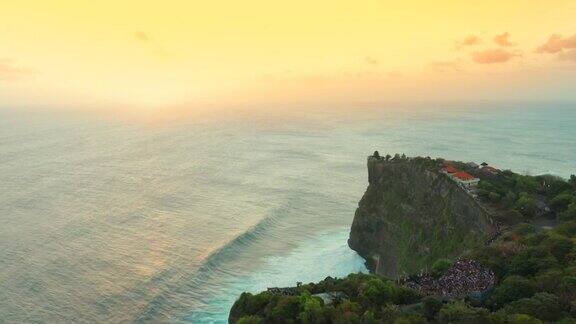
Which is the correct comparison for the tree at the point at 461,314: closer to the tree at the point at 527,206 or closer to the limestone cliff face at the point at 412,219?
the limestone cliff face at the point at 412,219

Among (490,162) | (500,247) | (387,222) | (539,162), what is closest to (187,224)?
(387,222)

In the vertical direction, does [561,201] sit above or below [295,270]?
above

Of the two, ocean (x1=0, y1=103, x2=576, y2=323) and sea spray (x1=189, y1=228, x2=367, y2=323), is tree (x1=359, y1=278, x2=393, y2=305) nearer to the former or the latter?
sea spray (x1=189, y1=228, x2=367, y2=323)

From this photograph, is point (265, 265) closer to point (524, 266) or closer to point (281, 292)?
point (281, 292)

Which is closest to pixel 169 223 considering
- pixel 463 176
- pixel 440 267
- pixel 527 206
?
pixel 463 176

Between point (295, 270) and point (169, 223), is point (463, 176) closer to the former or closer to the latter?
point (295, 270)

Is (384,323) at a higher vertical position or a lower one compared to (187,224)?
higher

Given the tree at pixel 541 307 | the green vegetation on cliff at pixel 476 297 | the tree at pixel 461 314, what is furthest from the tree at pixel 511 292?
the tree at pixel 461 314
